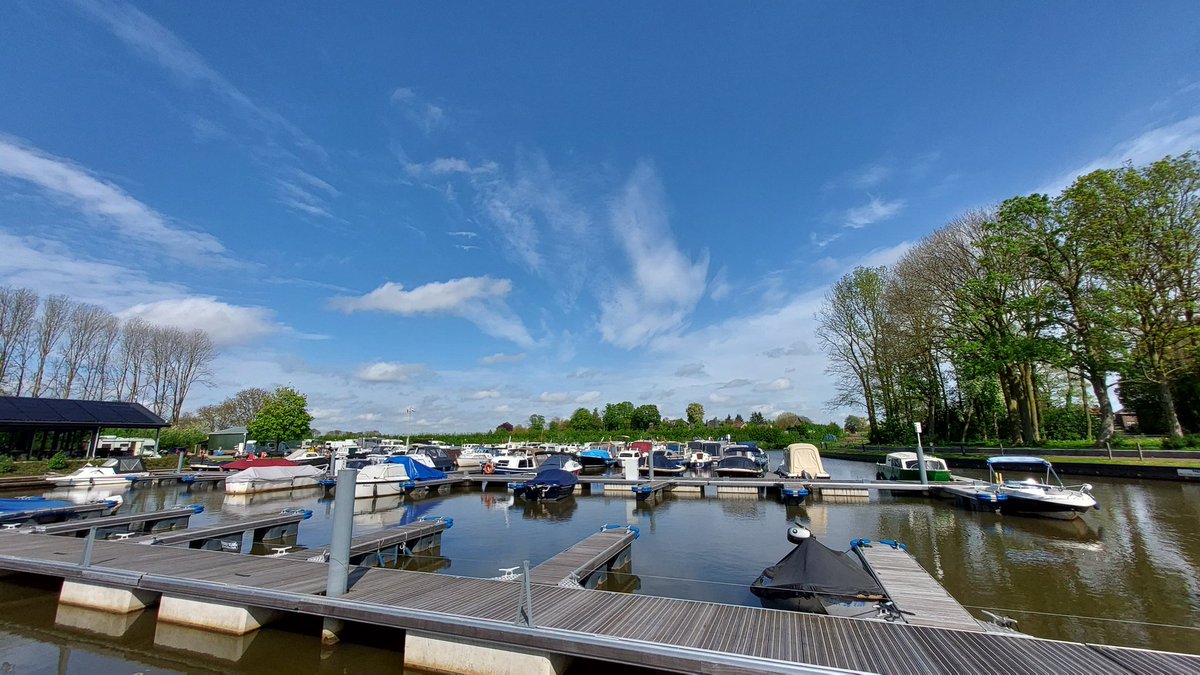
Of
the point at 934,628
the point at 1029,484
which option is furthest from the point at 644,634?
the point at 1029,484

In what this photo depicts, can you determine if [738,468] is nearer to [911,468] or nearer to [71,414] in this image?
[911,468]

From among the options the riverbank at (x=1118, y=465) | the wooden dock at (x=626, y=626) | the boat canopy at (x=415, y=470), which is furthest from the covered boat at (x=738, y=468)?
the wooden dock at (x=626, y=626)

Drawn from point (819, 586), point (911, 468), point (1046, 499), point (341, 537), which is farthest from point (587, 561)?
point (911, 468)

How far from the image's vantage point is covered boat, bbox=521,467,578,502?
82.0 ft

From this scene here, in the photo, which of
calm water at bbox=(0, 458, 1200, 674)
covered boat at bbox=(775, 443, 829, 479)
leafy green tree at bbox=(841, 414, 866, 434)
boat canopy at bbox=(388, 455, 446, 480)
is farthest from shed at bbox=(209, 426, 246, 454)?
leafy green tree at bbox=(841, 414, 866, 434)

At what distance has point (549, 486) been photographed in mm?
24922

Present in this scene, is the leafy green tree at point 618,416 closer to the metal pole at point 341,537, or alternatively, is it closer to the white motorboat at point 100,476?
the white motorboat at point 100,476

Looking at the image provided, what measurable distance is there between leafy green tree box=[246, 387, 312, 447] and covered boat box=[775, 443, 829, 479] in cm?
4415

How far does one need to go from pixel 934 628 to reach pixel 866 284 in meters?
47.1

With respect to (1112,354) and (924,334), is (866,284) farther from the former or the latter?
(1112,354)

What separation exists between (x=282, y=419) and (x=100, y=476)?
18797mm

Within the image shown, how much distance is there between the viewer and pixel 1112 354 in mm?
29234

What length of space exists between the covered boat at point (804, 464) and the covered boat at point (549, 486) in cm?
1291

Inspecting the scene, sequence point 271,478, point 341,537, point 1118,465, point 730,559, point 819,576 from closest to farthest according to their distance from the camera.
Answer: point 341,537
point 819,576
point 730,559
point 1118,465
point 271,478
